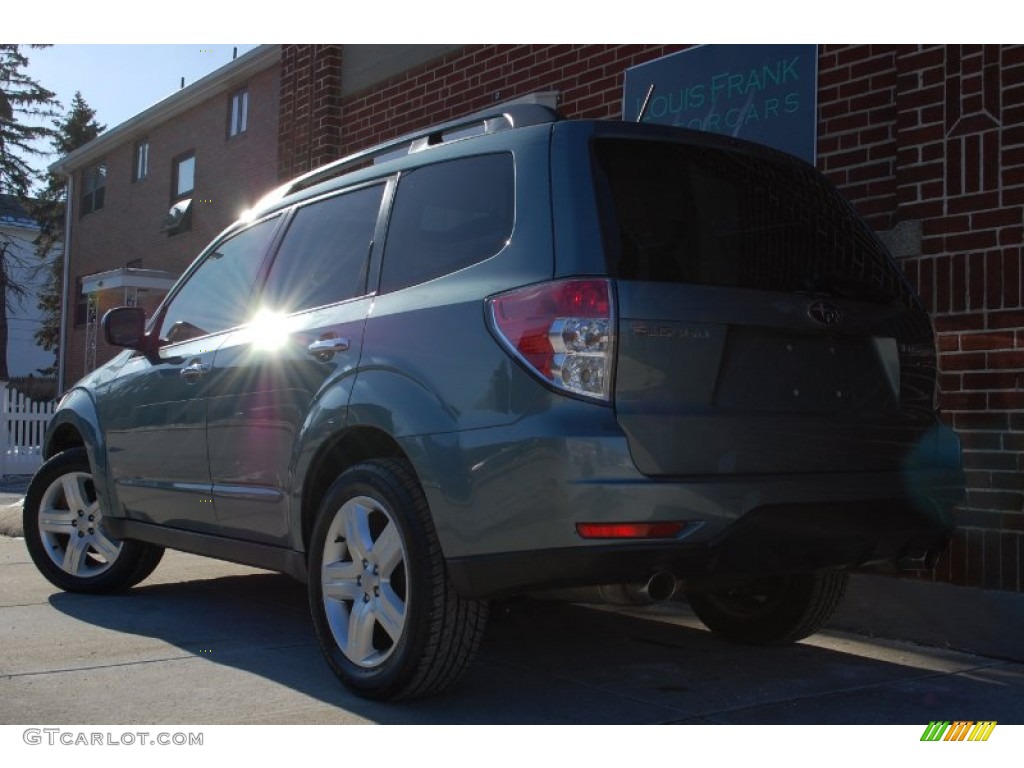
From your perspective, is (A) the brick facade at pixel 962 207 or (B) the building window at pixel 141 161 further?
(B) the building window at pixel 141 161

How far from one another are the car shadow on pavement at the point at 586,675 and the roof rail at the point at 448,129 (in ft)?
5.48

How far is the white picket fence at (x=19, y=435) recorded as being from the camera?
17688 millimetres

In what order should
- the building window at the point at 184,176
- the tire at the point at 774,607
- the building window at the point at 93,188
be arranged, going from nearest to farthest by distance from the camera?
the tire at the point at 774,607 < the building window at the point at 184,176 < the building window at the point at 93,188

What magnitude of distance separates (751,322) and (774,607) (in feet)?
5.45

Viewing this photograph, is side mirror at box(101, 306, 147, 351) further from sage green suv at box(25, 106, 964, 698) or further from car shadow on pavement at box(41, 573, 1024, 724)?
car shadow on pavement at box(41, 573, 1024, 724)

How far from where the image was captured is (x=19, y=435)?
17938 mm

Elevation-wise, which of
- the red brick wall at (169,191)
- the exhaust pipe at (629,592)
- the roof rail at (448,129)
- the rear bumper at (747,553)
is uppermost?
the red brick wall at (169,191)

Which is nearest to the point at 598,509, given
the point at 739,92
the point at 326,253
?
the point at 326,253

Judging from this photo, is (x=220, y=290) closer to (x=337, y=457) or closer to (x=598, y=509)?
(x=337, y=457)

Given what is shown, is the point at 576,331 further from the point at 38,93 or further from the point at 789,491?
the point at 38,93

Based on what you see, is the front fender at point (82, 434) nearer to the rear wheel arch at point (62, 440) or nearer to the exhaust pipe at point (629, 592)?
the rear wheel arch at point (62, 440)

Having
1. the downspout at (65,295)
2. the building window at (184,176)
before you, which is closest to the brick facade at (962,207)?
the building window at (184,176)

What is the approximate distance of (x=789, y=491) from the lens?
3.46 meters
